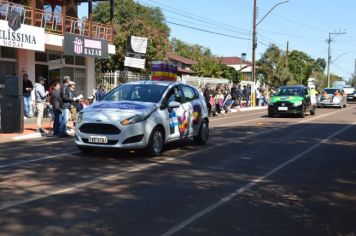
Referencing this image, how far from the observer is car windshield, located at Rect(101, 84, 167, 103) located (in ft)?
38.1

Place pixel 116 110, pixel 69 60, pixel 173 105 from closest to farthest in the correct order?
1. pixel 116 110
2. pixel 173 105
3. pixel 69 60

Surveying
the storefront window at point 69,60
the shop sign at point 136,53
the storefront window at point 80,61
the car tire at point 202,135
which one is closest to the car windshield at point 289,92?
the shop sign at point 136,53

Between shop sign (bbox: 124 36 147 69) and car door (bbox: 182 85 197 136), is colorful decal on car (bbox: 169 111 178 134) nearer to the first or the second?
car door (bbox: 182 85 197 136)

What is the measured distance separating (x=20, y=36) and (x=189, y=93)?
10.9 metres

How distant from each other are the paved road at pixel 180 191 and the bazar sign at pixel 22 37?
8.94 m

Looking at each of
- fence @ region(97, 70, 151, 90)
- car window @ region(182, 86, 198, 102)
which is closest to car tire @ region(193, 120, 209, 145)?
car window @ region(182, 86, 198, 102)

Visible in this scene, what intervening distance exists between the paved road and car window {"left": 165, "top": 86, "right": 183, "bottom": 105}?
3.90 ft

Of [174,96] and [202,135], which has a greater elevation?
[174,96]

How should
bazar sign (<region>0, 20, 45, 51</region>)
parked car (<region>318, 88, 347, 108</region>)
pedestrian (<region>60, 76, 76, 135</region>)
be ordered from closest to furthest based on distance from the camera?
pedestrian (<region>60, 76, 76, 135</region>) < bazar sign (<region>0, 20, 45, 51</region>) < parked car (<region>318, 88, 347, 108</region>)

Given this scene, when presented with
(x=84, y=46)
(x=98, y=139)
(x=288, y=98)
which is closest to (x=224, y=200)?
(x=98, y=139)

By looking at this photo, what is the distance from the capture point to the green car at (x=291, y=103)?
2556cm

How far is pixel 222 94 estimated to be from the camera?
29.8 m

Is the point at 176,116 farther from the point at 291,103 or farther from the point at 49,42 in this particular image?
the point at 291,103

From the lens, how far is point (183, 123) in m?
12.4
